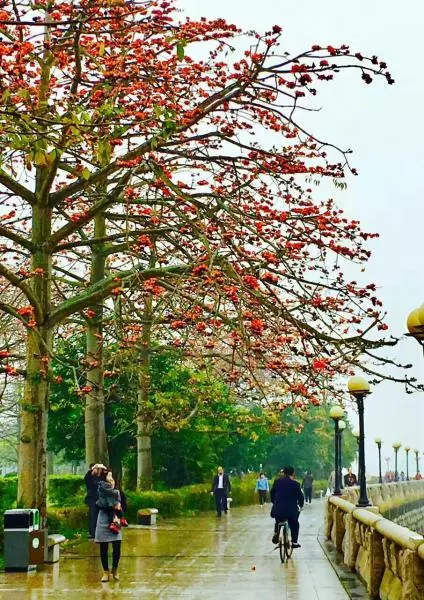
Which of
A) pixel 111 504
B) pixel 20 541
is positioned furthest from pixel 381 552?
pixel 20 541

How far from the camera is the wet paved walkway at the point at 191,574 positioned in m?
15.2

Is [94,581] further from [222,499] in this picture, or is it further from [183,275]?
[222,499]

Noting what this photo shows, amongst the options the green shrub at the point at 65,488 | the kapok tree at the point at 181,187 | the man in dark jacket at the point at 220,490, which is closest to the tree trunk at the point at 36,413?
the kapok tree at the point at 181,187

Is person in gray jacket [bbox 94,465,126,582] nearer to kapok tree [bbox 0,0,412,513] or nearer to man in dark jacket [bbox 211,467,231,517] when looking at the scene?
kapok tree [bbox 0,0,412,513]

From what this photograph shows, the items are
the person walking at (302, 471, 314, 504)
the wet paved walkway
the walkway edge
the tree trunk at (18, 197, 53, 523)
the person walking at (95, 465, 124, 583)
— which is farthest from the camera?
the person walking at (302, 471, 314, 504)

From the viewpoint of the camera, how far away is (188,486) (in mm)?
41000

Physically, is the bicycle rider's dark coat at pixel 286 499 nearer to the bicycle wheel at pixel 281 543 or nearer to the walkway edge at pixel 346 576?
the bicycle wheel at pixel 281 543

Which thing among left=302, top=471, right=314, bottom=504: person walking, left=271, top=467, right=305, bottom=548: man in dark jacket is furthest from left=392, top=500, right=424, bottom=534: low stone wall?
left=271, top=467, right=305, bottom=548: man in dark jacket

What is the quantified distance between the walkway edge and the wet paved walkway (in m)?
0.14

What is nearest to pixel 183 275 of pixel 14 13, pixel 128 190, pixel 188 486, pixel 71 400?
pixel 128 190

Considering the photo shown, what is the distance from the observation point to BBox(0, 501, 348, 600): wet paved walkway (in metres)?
15.2

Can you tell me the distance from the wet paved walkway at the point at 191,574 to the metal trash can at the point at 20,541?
0.98 feet

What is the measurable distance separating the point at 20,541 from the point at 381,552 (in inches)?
254

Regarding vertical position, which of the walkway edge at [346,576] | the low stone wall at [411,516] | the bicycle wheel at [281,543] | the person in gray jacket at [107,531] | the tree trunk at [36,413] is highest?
the tree trunk at [36,413]
